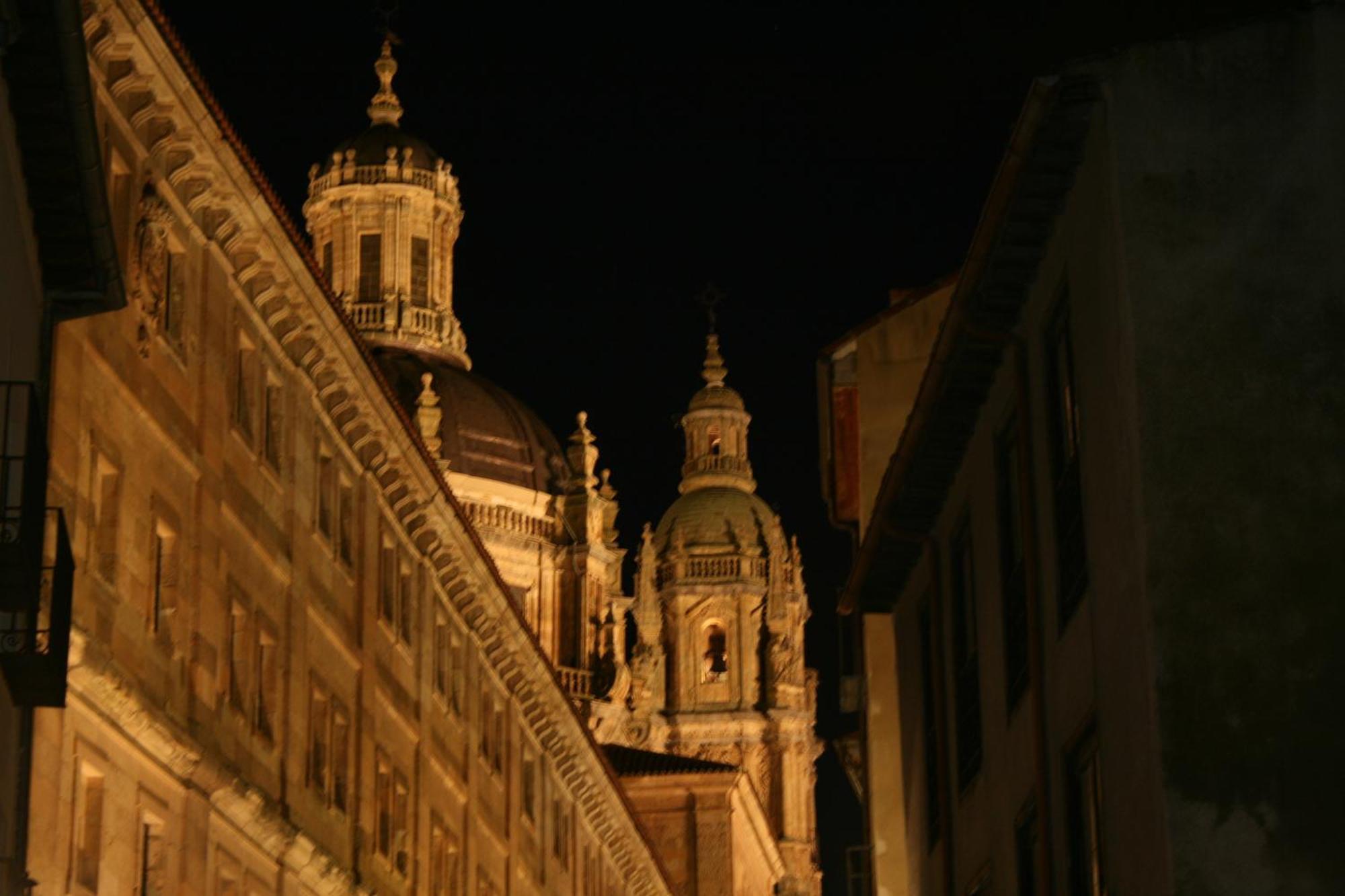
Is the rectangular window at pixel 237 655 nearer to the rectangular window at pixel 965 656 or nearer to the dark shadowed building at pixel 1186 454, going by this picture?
the rectangular window at pixel 965 656

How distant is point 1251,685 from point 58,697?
339 inches

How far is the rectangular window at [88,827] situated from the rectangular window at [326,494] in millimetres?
12396

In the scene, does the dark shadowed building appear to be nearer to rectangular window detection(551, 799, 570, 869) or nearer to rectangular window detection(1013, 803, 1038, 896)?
rectangular window detection(1013, 803, 1038, 896)

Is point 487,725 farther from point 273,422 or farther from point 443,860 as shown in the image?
point 273,422

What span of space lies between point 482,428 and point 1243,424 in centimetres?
9540

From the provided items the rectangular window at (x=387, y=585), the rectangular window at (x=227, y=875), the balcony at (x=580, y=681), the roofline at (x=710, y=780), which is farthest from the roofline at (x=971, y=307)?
the balcony at (x=580, y=681)

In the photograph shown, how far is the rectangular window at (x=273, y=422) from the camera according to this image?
4125 centimetres

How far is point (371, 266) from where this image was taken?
383 ft

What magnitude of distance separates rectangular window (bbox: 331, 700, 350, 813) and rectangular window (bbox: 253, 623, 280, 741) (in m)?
3.80

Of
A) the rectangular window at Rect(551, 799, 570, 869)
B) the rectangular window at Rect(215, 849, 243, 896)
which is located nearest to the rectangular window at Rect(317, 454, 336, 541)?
the rectangular window at Rect(215, 849, 243, 896)

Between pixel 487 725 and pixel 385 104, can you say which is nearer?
pixel 487 725

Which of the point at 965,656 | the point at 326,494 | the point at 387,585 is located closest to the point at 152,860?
the point at 965,656

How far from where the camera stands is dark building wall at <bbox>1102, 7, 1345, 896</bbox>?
22344 millimetres

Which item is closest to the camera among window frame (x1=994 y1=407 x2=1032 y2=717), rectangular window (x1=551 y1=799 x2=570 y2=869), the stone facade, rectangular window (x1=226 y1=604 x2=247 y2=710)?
window frame (x1=994 y1=407 x2=1032 y2=717)
